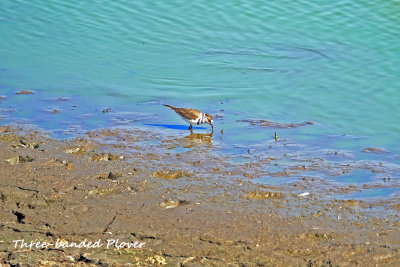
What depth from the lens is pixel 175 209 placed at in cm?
766

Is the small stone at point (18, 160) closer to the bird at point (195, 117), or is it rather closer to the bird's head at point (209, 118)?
the bird at point (195, 117)

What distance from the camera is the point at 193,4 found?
57.0 ft

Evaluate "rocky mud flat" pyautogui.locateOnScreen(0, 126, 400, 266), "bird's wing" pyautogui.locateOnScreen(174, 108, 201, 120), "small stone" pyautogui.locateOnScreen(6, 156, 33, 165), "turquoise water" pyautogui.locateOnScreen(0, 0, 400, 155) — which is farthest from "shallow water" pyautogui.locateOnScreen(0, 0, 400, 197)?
"small stone" pyautogui.locateOnScreen(6, 156, 33, 165)

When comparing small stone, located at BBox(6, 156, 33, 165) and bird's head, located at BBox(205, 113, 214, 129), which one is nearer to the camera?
small stone, located at BBox(6, 156, 33, 165)

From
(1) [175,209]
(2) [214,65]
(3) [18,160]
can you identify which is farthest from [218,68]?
(1) [175,209]

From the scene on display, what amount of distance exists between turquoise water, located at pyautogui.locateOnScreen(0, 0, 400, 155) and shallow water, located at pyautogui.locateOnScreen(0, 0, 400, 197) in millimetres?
25

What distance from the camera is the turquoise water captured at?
37.9 ft

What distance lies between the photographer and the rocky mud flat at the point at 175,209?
21.7ft

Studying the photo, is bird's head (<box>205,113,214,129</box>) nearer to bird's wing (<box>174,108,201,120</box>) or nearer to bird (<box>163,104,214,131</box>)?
bird (<box>163,104,214,131</box>)

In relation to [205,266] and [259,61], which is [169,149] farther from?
[259,61]

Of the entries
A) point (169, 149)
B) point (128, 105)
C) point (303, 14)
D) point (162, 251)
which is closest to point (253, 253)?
point (162, 251)

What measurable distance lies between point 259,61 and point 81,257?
866cm

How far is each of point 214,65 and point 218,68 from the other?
0.55 feet

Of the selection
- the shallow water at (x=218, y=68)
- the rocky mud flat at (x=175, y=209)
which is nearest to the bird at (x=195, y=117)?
the shallow water at (x=218, y=68)
